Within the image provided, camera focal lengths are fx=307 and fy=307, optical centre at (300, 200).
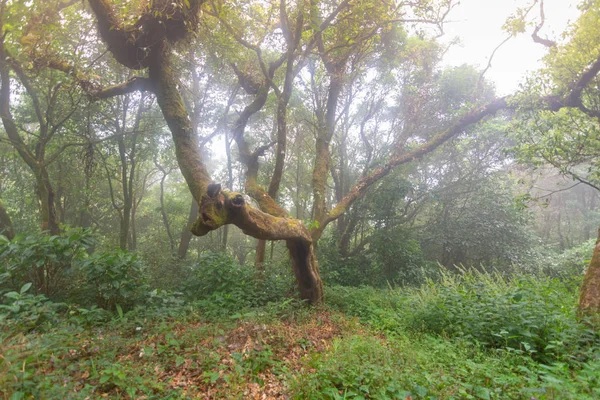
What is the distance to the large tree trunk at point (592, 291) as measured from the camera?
3.64 metres

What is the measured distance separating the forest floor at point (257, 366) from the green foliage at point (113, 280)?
410mm

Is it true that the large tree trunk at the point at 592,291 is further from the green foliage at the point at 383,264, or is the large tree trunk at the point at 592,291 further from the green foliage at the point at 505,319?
the green foliage at the point at 383,264

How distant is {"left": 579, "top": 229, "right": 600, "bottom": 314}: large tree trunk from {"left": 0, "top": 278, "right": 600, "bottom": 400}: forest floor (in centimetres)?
89

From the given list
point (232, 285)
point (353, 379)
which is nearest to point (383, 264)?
point (232, 285)

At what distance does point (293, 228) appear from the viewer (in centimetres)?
520

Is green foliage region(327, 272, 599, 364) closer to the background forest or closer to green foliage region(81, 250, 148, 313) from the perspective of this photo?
the background forest

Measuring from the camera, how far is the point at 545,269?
1098cm

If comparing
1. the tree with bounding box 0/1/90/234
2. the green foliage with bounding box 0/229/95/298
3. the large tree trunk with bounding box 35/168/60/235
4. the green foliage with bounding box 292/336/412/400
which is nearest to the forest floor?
the green foliage with bounding box 292/336/412/400

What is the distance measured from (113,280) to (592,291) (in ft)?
21.5

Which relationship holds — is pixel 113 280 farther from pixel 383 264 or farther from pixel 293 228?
pixel 383 264

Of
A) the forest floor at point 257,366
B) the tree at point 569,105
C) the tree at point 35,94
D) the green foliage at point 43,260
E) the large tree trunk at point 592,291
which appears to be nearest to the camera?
the forest floor at point 257,366

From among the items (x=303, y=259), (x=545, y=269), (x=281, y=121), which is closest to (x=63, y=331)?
(x=303, y=259)

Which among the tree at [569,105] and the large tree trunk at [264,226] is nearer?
the large tree trunk at [264,226]

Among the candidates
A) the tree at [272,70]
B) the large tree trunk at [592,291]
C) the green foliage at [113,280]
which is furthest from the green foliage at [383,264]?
the large tree trunk at [592,291]
